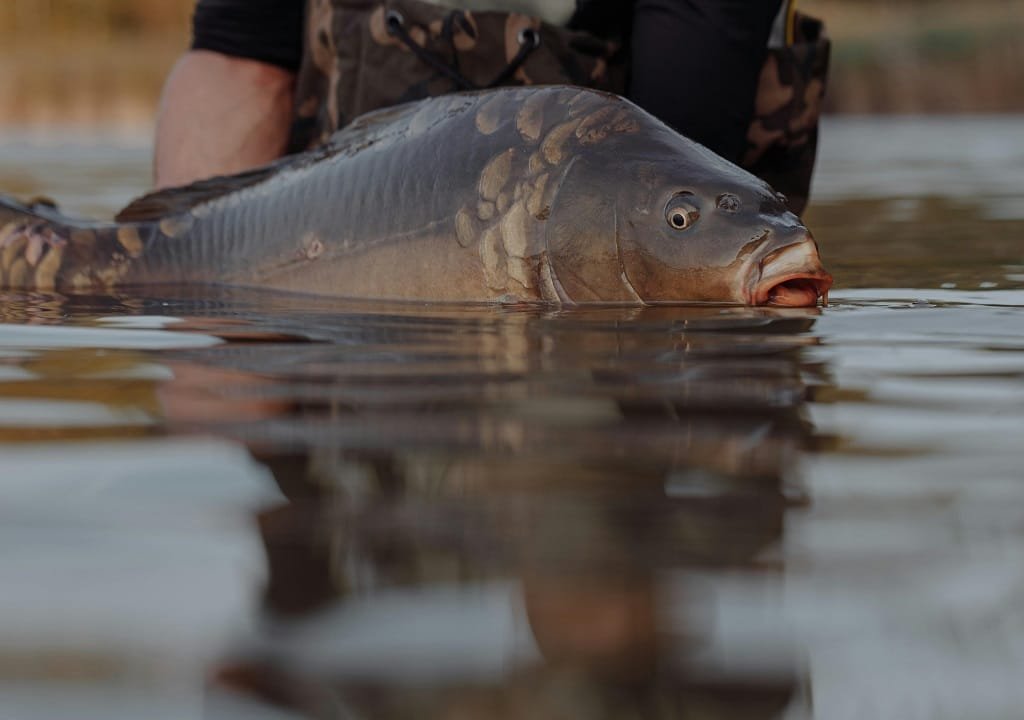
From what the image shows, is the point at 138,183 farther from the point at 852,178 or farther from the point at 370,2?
the point at 370,2

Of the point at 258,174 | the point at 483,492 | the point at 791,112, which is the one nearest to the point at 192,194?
the point at 258,174

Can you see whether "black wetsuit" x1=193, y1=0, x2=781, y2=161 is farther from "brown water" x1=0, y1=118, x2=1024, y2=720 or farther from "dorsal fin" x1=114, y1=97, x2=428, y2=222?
"brown water" x1=0, y1=118, x2=1024, y2=720

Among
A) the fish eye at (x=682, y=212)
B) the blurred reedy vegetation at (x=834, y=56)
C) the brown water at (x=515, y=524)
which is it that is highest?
the blurred reedy vegetation at (x=834, y=56)

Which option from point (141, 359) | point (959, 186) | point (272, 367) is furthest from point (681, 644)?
point (959, 186)

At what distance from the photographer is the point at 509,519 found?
1120 millimetres

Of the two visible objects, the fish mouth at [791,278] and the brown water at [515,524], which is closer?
the brown water at [515,524]

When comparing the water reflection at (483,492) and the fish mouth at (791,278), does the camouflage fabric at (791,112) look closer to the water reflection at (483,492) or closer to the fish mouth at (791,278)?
the fish mouth at (791,278)

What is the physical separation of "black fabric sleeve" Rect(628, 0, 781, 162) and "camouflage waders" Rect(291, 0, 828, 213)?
17 centimetres

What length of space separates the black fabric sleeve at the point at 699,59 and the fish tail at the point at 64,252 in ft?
3.72

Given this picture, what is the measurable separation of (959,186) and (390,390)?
213 inches

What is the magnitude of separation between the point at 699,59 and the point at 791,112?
1.48ft

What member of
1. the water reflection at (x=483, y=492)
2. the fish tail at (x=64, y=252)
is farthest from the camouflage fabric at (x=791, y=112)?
the water reflection at (x=483, y=492)

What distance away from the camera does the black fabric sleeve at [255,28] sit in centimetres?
429

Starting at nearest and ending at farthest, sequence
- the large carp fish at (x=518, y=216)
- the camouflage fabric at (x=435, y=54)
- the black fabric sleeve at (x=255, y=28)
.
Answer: the large carp fish at (x=518, y=216), the camouflage fabric at (x=435, y=54), the black fabric sleeve at (x=255, y=28)
